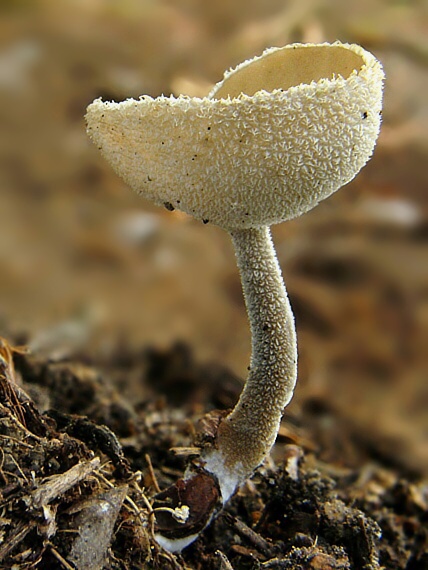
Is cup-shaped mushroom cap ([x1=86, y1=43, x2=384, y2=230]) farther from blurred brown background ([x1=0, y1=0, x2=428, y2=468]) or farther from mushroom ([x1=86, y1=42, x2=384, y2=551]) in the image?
blurred brown background ([x1=0, y1=0, x2=428, y2=468])

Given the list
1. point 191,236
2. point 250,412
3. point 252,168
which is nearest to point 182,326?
point 191,236

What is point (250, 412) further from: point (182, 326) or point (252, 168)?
point (182, 326)

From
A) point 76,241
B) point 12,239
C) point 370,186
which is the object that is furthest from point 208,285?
point 370,186

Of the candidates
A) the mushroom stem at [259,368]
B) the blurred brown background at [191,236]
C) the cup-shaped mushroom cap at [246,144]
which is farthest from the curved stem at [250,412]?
the blurred brown background at [191,236]

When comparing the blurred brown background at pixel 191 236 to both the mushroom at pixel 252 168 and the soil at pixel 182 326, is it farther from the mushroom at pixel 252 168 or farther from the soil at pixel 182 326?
the mushroom at pixel 252 168

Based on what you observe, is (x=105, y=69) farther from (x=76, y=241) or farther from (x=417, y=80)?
(x=417, y=80)

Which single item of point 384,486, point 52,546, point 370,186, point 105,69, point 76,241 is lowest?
point 52,546

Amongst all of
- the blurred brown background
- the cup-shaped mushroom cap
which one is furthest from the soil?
the cup-shaped mushroom cap
